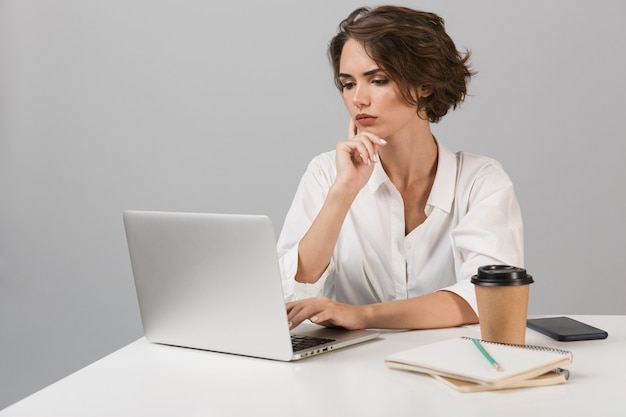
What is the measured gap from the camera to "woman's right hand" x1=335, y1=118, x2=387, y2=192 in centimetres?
209

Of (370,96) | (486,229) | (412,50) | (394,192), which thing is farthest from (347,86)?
(486,229)

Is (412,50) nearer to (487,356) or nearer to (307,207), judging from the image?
(307,207)

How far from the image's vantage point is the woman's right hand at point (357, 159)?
2.09 metres

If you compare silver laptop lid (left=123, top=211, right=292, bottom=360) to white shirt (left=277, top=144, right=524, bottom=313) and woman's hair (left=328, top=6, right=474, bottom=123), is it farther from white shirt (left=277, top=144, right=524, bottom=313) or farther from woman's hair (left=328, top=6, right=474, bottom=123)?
woman's hair (left=328, top=6, right=474, bottom=123)

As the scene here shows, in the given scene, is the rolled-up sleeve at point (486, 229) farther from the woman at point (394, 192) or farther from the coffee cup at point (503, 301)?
the coffee cup at point (503, 301)

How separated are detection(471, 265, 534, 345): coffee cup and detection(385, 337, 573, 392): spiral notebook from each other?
107mm

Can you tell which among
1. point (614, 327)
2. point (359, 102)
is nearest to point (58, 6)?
point (359, 102)

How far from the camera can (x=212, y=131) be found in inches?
→ 150

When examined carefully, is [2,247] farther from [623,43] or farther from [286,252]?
[623,43]

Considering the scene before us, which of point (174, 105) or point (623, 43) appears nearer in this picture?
point (623, 43)

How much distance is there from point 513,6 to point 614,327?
211 centimetres

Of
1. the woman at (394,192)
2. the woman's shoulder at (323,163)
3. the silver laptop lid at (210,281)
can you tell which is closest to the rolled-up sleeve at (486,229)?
the woman at (394,192)

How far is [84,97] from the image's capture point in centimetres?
389

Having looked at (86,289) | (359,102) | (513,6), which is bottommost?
(86,289)
